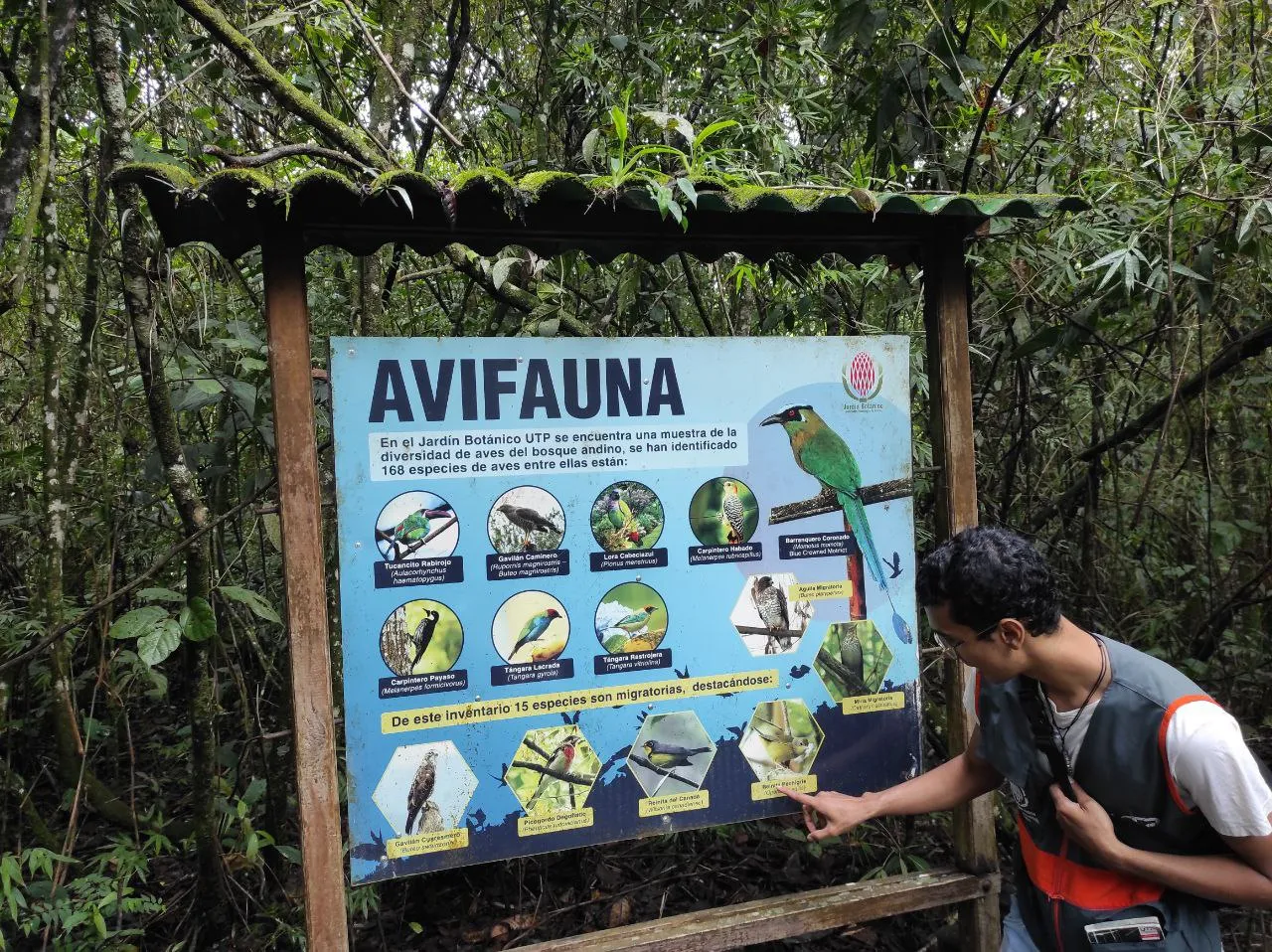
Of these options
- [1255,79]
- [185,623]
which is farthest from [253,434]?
[1255,79]

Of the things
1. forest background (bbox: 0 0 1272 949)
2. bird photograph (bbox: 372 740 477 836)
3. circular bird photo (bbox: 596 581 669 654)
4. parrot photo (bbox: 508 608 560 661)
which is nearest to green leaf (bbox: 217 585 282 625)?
forest background (bbox: 0 0 1272 949)

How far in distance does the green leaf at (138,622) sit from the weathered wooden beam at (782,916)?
1.38 metres

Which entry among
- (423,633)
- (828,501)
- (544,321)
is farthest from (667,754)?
(544,321)

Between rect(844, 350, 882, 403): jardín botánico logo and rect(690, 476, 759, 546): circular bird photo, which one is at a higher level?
rect(844, 350, 882, 403): jardín botánico logo

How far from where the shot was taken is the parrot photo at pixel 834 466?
7.52ft

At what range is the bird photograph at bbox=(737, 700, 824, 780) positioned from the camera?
221cm

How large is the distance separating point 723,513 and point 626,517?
27 cm

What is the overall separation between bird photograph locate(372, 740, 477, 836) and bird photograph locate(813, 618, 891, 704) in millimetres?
989

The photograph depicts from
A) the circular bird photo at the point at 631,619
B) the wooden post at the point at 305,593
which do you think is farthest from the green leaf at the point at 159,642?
the circular bird photo at the point at 631,619

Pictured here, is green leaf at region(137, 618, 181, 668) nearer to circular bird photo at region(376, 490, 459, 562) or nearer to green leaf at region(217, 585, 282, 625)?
green leaf at region(217, 585, 282, 625)

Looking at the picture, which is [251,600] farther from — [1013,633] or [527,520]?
[1013,633]

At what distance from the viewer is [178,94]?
3.33m

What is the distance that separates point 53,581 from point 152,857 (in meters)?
1.32

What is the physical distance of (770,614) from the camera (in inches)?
88.3
